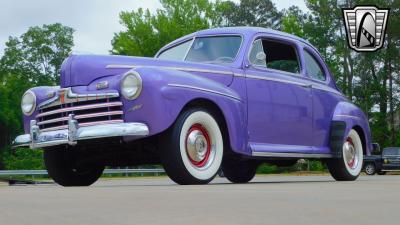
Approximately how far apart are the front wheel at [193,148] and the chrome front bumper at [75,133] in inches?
Result: 13.4

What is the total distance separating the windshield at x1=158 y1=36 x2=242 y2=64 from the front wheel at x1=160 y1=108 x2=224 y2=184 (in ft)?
4.34

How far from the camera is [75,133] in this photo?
8055 mm

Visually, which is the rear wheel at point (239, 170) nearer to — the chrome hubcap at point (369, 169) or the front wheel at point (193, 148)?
the front wheel at point (193, 148)

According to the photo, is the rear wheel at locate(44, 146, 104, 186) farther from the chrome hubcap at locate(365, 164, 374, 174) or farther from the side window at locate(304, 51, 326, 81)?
the chrome hubcap at locate(365, 164, 374, 174)

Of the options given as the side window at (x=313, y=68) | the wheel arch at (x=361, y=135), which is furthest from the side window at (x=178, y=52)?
the wheel arch at (x=361, y=135)

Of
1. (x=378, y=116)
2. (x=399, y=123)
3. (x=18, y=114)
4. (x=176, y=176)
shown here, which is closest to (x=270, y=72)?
(x=176, y=176)

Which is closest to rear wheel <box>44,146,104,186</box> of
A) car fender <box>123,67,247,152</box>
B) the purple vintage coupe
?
the purple vintage coupe

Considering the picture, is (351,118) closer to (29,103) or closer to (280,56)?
(280,56)

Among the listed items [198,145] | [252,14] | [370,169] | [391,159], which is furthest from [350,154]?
[252,14]

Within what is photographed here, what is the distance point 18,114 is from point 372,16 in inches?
1858

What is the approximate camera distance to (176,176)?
7.96m

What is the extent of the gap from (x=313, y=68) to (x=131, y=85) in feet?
13.6

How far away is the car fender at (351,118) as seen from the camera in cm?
1109

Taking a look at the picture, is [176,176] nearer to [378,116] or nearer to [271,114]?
[271,114]
